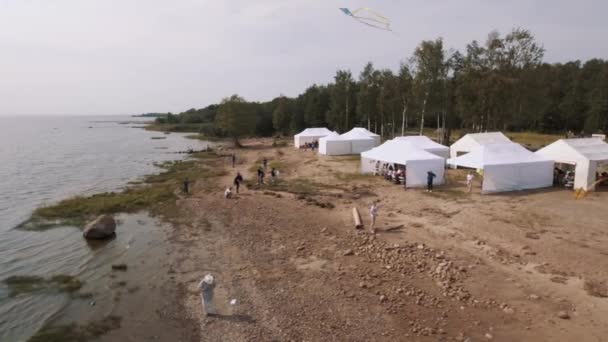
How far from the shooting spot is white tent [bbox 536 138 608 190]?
18.3m

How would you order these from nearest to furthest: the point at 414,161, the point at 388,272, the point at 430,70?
the point at 388,272, the point at 414,161, the point at 430,70

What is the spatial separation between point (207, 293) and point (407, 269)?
5.82 metres

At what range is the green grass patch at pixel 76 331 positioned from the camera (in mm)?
8672

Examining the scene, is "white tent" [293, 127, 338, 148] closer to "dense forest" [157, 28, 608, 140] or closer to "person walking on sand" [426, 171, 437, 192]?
"dense forest" [157, 28, 608, 140]

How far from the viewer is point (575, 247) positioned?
37.8ft

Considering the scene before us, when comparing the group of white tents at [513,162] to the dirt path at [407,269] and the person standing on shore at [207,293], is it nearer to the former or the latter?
the dirt path at [407,269]

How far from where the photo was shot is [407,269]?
10.7 meters

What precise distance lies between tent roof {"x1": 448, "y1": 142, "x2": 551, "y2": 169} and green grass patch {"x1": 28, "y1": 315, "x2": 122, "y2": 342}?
1728 centimetres

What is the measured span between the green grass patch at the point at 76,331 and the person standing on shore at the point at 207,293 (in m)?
2.28

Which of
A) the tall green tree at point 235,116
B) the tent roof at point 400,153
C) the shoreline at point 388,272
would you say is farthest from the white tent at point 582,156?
the tall green tree at point 235,116

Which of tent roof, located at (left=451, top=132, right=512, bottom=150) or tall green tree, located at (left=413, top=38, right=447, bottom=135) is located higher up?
tall green tree, located at (left=413, top=38, right=447, bottom=135)

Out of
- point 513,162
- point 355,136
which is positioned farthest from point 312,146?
point 513,162

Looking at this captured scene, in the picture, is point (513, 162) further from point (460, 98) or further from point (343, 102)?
point (343, 102)

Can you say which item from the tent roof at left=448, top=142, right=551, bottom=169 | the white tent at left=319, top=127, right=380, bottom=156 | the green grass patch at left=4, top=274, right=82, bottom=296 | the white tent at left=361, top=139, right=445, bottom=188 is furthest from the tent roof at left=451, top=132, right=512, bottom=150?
the green grass patch at left=4, top=274, right=82, bottom=296
